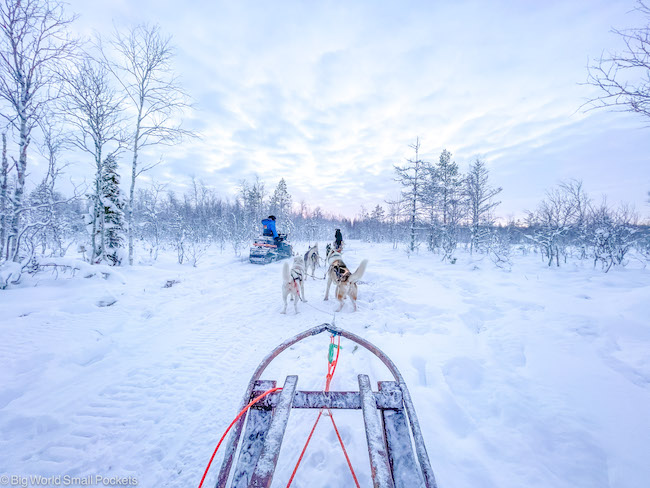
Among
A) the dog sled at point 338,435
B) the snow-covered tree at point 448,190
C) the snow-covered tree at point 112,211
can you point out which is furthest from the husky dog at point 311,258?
the snow-covered tree at point 448,190

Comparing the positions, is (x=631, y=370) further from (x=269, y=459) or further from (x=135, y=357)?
(x=135, y=357)

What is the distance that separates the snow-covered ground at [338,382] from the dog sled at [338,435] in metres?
0.58

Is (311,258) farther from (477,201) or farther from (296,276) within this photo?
(477,201)

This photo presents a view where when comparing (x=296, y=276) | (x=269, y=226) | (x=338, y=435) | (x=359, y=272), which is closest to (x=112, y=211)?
(x=269, y=226)

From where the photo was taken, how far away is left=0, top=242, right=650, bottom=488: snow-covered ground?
1883 mm

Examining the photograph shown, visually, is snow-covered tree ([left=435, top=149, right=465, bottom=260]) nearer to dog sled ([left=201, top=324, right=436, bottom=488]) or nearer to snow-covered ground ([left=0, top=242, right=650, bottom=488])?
snow-covered ground ([left=0, top=242, right=650, bottom=488])

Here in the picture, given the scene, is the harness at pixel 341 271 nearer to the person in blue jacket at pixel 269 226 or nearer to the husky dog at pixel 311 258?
the husky dog at pixel 311 258

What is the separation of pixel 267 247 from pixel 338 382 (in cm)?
968

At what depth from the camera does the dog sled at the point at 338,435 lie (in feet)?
4.15

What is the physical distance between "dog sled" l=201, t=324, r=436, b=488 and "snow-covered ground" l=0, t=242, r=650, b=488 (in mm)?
580

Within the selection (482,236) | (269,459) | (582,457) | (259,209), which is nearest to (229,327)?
(269,459)

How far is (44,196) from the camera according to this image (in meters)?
9.24

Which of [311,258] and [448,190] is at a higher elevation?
[448,190]

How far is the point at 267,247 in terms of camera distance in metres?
11.9
